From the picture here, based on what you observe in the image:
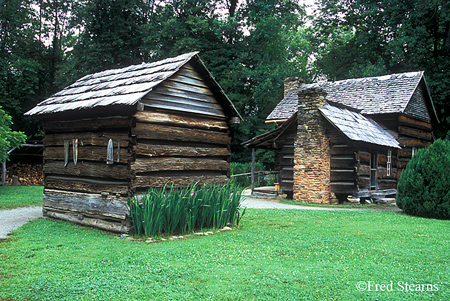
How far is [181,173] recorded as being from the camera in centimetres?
1031

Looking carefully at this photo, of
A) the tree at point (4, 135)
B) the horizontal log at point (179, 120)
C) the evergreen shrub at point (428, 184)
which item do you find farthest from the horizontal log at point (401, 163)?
the tree at point (4, 135)

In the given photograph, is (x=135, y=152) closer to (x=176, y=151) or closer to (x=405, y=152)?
(x=176, y=151)

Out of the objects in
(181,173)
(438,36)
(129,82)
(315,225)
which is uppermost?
(438,36)

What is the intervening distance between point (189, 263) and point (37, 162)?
81.2 feet

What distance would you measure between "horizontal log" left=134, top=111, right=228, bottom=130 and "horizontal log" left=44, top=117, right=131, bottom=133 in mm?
432

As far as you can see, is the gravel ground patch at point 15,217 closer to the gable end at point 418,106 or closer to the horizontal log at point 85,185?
the horizontal log at point 85,185

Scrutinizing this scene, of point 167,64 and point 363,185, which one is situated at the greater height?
point 167,64

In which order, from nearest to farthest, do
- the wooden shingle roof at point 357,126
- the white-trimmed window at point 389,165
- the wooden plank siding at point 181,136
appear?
the wooden plank siding at point 181,136, the wooden shingle roof at point 357,126, the white-trimmed window at point 389,165

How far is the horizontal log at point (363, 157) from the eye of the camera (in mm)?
16625

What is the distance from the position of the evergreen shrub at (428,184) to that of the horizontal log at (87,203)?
9655 millimetres

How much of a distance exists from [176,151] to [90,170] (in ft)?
7.78

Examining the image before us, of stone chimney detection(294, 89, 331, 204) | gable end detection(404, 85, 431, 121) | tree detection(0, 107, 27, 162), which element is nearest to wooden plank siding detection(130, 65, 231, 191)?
stone chimney detection(294, 89, 331, 204)

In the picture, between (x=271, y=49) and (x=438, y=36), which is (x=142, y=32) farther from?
(x=438, y=36)

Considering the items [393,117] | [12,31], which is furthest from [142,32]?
[393,117]
